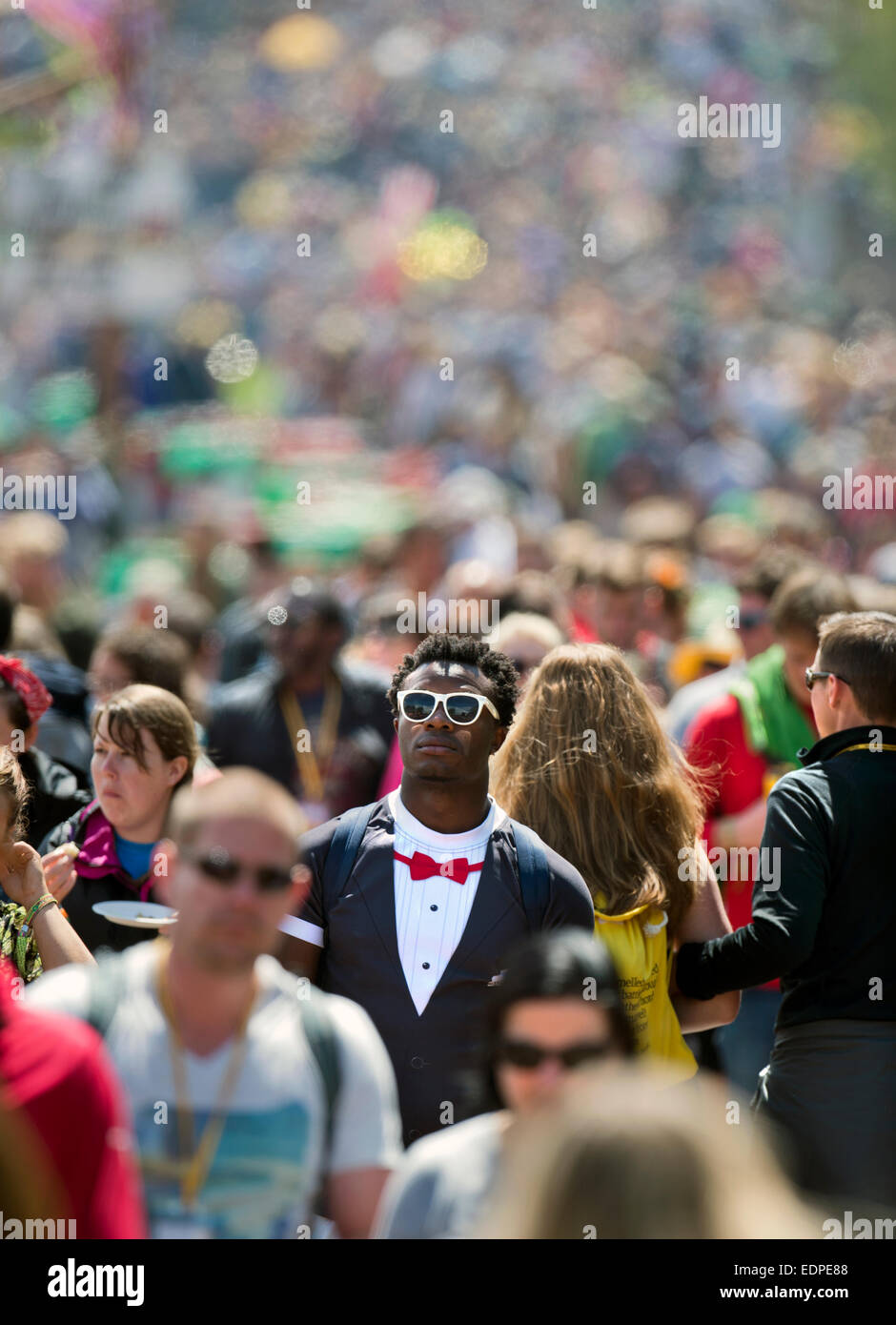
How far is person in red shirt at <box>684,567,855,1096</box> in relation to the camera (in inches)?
192

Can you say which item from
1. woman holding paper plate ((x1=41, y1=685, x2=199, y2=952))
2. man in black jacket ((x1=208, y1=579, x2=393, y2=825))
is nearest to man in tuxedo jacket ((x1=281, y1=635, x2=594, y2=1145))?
woman holding paper plate ((x1=41, y1=685, x2=199, y2=952))

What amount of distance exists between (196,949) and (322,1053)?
27 centimetres

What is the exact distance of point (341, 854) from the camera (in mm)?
3715

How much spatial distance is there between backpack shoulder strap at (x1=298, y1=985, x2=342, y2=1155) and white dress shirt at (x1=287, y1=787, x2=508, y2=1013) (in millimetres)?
804

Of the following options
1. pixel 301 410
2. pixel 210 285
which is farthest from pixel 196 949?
pixel 210 285

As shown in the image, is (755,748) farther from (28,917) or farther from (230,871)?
(230,871)

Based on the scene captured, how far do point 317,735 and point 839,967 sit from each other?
2.59m

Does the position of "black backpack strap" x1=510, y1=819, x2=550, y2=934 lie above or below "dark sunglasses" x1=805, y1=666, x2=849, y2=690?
below

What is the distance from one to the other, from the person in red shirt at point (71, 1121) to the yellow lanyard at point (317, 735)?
3415 millimetres

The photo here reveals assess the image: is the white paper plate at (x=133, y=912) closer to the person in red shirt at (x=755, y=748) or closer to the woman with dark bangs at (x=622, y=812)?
the woman with dark bangs at (x=622, y=812)

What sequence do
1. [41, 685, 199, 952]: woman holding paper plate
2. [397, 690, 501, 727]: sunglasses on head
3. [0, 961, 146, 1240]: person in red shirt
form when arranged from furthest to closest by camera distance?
[41, 685, 199, 952]: woman holding paper plate
[397, 690, 501, 727]: sunglasses on head
[0, 961, 146, 1240]: person in red shirt

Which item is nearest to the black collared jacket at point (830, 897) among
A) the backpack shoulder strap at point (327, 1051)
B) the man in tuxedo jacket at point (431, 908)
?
the man in tuxedo jacket at point (431, 908)

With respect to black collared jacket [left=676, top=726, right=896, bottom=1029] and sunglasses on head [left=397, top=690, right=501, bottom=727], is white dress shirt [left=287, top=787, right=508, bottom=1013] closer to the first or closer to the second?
sunglasses on head [left=397, top=690, right=501, bottom=727]

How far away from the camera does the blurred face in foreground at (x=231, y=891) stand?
8.86ft
